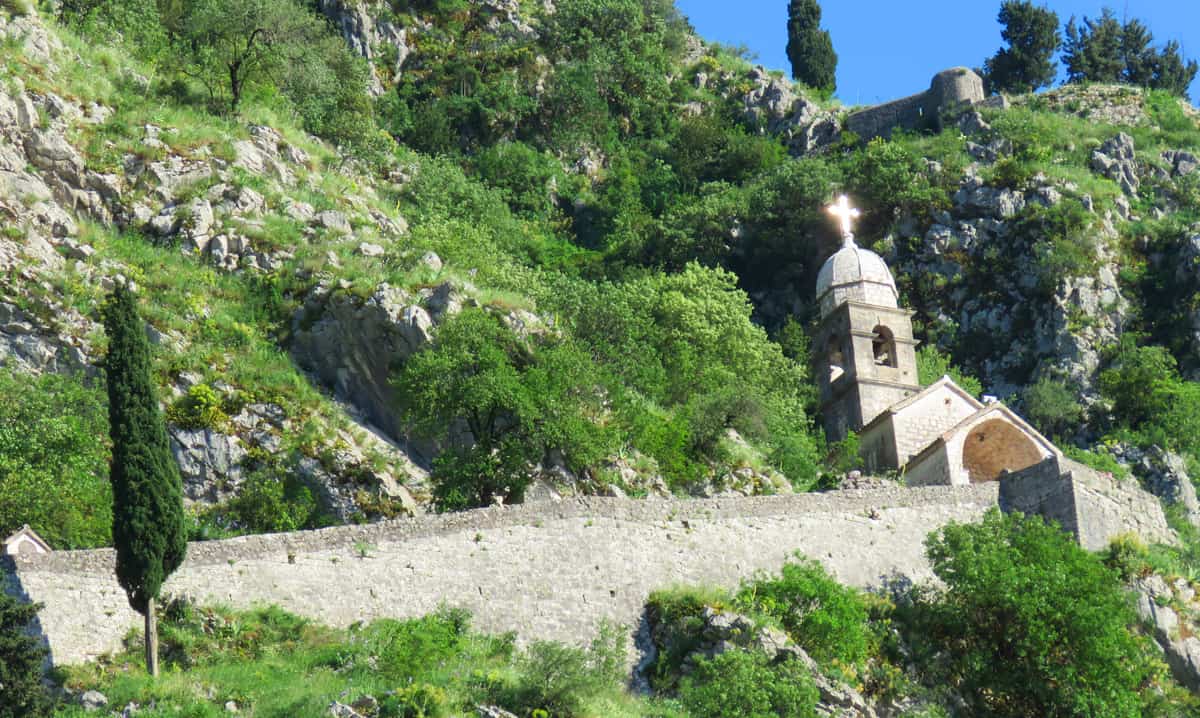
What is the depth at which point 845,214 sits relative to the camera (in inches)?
2911

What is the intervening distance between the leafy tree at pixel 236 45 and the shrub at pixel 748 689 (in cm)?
3783

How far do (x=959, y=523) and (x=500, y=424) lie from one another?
1290 centimetres

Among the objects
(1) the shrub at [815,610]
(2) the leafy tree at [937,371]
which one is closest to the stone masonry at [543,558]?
(1) the shrub at [815,610]

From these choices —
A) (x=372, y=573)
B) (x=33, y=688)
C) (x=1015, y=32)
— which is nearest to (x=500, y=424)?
(x=372, y=573)

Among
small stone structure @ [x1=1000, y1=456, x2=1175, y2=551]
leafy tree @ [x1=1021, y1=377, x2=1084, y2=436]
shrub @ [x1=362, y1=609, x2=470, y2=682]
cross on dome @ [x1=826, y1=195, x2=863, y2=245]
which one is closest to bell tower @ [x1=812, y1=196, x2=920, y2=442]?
cross on dome @ [x1=826, y1=195, x2=863, y2=245]

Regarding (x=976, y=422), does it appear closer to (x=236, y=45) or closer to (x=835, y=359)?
(x=835, y=359)

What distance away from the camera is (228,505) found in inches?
1959

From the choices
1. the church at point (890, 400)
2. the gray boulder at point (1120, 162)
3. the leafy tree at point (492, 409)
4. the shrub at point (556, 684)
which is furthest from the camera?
the gray boulder at point (1120, 162)

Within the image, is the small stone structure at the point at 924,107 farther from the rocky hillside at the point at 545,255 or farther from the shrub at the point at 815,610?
the shrub at the point at 815,610

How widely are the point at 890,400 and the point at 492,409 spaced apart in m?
19.6

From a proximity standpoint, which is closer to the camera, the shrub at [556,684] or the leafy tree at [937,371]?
the shrub at [556,684]

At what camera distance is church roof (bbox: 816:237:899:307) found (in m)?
68.5

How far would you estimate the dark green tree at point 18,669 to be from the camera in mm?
32812

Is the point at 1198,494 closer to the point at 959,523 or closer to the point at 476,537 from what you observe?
the point at 959,523
